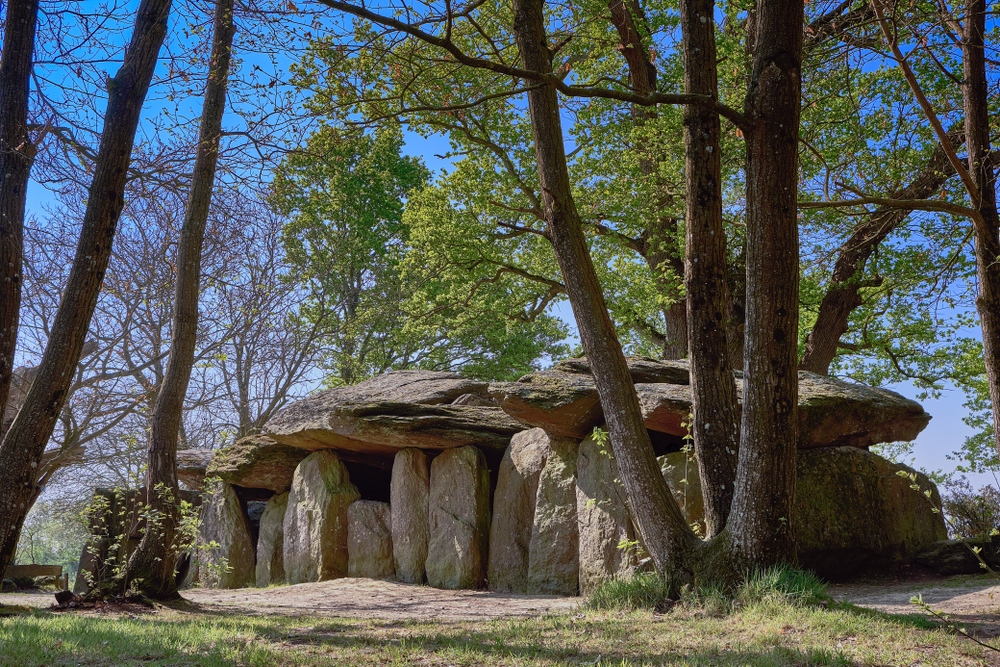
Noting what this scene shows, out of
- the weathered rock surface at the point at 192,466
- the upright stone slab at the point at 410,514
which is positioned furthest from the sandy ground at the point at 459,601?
the weathered rock surface at the point at 192,466

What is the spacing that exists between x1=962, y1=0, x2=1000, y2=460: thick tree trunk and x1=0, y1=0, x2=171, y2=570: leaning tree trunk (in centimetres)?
740

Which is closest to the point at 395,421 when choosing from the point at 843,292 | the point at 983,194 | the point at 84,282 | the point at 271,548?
the point at 271,548

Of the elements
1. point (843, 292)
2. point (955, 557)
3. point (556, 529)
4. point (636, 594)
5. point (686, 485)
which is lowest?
point (636, 594)

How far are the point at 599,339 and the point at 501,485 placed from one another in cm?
433

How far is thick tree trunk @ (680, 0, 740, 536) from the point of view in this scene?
579cm

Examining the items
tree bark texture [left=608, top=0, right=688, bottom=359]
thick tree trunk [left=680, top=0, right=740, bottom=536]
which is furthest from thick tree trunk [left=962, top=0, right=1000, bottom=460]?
tree bark texture [left=608, top=0, right=688, bottom=359]

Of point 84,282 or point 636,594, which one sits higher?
point 84,282

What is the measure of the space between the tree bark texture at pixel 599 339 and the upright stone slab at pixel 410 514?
5026 millimetres

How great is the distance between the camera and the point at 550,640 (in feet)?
14.5

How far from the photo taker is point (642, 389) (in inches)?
319

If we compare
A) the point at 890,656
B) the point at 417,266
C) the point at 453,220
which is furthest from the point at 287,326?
the point at 890,656

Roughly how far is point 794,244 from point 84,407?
11.8 metres

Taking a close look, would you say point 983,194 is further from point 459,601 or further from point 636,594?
point 459,601

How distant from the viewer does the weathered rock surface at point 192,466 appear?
13555 mm
